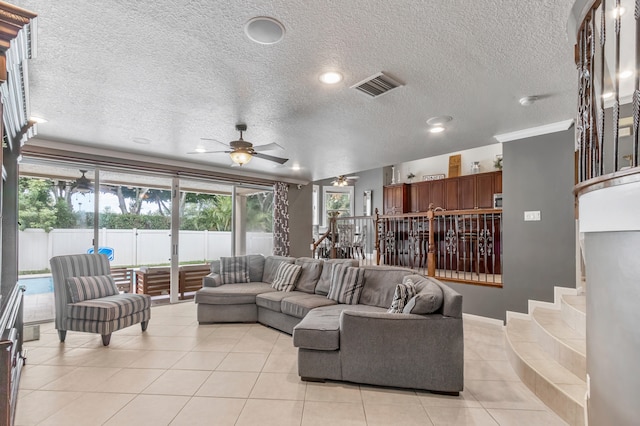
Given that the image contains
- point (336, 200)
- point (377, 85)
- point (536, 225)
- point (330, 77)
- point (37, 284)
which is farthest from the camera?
point (336, 200)

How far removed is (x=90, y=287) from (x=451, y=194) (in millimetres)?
6761

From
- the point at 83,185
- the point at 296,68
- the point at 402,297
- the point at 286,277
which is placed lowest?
the point at 286,277

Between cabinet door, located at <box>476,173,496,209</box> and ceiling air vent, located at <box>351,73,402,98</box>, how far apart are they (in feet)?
14.8

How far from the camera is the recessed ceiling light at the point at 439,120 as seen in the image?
362cm

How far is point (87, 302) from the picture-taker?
3637 mm

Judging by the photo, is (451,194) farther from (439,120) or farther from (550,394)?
(550,394)

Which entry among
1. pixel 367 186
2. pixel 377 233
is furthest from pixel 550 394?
pixel 367 186

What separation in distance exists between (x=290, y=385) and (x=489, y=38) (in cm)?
305

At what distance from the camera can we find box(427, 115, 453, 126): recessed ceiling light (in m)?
3.62

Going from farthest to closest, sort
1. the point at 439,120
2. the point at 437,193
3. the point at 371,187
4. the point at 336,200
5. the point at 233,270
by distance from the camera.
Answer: the point at 336,200 < the point at 371,187 < the point at 437,193 < the point at 233,270 < the point at 439,120

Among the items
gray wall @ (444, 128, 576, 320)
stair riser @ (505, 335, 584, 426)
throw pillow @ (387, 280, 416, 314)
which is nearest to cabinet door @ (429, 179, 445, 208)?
gray wall @ (444, 128, 576, 320)

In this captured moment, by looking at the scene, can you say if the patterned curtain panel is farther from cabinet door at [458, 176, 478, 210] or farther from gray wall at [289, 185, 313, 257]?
cabinet door at [458, 176, 478, 210]

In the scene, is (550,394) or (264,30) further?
(550,394)

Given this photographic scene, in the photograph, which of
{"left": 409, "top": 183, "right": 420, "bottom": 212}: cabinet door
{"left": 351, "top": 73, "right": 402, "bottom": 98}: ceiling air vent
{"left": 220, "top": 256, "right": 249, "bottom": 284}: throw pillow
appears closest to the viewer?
{"left": 351, "top": 73, "right": 402, "bottom": 98}: ceiling air vent
